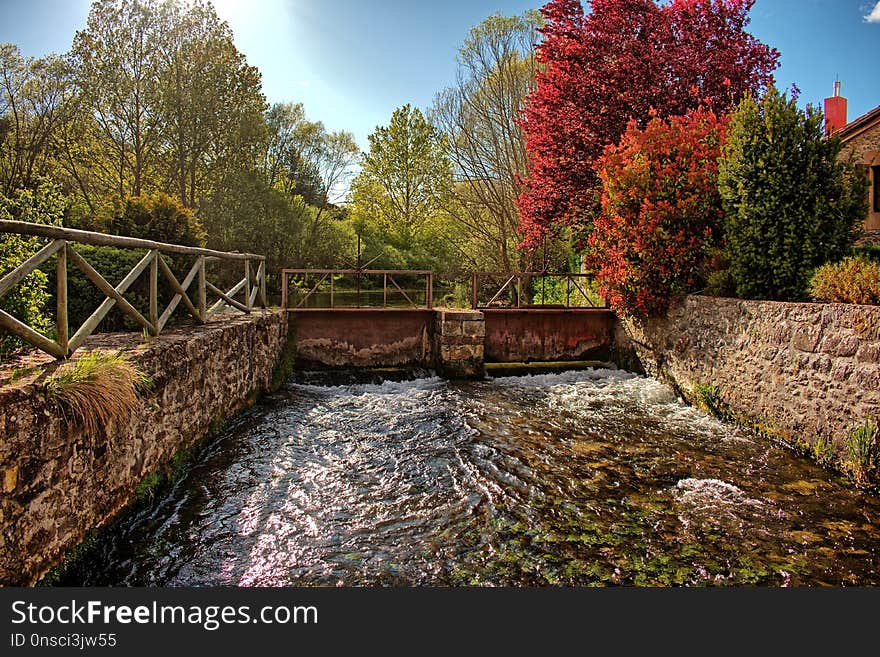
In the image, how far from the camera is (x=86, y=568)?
3289 mm

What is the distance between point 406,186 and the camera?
22984 millimetres

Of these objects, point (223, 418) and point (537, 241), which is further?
point (537, 241)

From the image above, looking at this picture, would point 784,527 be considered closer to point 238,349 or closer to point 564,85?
point 238,349

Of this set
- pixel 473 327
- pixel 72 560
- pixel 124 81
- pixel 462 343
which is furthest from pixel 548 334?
pixel 124 81

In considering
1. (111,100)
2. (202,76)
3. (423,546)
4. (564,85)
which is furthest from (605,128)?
(111,100)

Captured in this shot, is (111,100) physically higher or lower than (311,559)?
higher

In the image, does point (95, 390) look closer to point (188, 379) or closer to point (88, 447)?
point (88, 447)

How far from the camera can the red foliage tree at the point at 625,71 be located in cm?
1112

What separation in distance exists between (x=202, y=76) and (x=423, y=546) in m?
18.8

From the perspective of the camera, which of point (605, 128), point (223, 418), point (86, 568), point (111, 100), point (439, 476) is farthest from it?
point (111, 100)

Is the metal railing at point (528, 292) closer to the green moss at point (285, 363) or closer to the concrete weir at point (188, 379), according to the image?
the concrete weir at point (188, 379)

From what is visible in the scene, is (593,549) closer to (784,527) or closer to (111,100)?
(784,527)

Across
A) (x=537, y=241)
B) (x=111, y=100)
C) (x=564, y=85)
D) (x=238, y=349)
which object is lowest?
(x=238, y=349)

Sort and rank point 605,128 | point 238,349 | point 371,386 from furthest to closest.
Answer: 1. point 605,128
2. point 371,386
3. point 238,349
